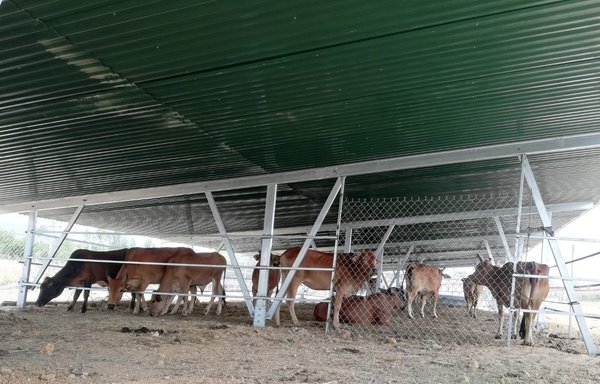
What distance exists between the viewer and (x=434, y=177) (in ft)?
36.9

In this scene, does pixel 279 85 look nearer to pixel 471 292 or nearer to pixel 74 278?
pixel 74 278

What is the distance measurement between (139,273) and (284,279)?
3.73 metres

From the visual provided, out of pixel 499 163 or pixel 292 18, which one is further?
pixel 499 163

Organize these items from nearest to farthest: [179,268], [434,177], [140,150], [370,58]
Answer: [370,58] < [140,150] < [434,177] < [179,268]

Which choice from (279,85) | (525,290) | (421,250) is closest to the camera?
(279,85)

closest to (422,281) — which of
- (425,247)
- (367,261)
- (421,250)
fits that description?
(367,261)

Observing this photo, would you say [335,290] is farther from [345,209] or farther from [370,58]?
[370,58]

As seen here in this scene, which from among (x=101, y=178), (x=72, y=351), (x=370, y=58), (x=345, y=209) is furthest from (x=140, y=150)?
(x=345, y=209)

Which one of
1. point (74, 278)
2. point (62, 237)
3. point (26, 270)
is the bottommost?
point (74, 278)

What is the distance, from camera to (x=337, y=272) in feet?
35.4

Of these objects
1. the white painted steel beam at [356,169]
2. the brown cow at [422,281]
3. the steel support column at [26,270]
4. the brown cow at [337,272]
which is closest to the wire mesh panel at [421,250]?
the brown cow at [422,281]

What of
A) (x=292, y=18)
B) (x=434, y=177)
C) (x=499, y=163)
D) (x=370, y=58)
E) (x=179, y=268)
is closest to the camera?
(x=292, y=18)

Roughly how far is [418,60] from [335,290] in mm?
5995

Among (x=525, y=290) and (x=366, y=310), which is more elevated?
(x=525, y=290)
